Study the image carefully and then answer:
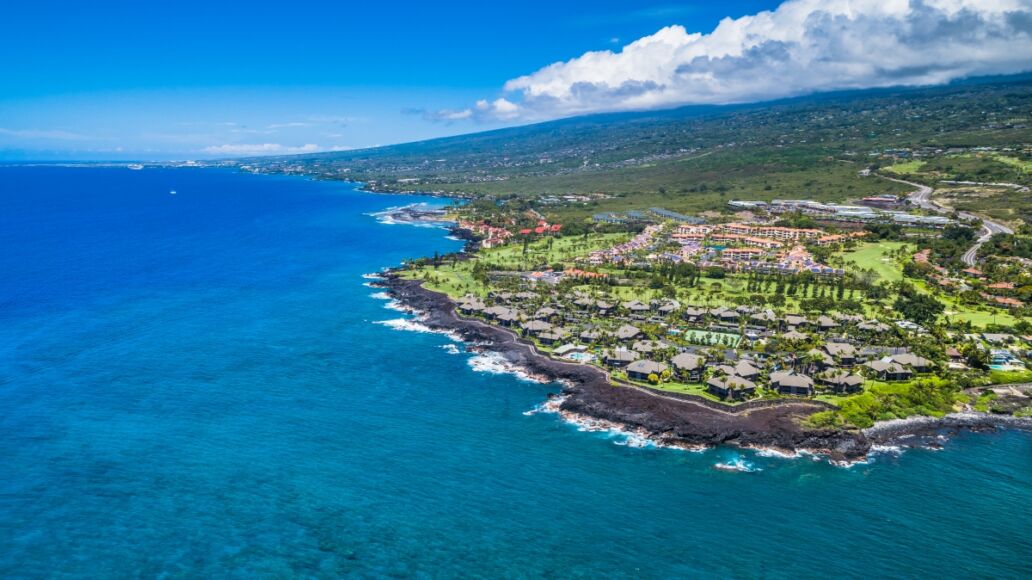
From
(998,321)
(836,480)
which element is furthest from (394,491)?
(998,321)

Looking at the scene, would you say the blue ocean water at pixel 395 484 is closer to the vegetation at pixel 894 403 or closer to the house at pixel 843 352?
the vegetation at pixel 894 403

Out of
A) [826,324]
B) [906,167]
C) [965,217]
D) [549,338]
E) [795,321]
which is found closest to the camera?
[549,338]

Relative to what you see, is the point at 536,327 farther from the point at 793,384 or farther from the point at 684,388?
the point at 793,384

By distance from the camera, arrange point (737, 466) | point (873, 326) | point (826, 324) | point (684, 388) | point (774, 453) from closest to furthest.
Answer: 1. point (737, 466)
2. point (774, 453)
3. point (684, 388)
4. point (873, 326)
5. point (826, 324)

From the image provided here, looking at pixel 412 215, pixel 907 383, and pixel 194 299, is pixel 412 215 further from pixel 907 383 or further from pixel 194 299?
pixel 907 383

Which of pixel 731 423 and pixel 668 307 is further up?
pixel 668 307

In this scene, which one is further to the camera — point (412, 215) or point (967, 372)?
point (412, 215)

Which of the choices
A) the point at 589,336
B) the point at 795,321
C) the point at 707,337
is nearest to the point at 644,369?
the point at 589,336
